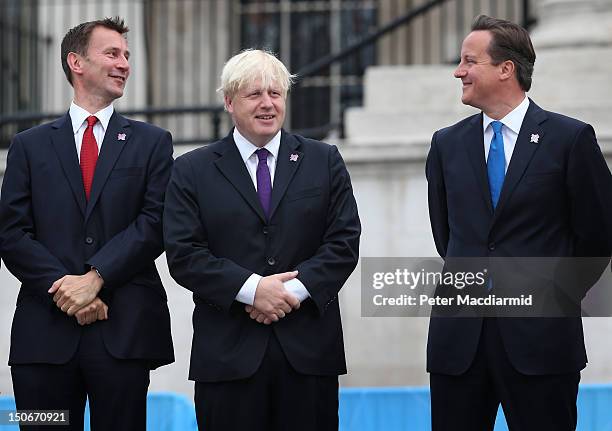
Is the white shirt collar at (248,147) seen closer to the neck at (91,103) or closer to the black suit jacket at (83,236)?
the black suit jacket at (83,236)

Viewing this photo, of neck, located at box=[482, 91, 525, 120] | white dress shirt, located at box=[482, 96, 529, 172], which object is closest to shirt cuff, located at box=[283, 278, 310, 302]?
white dress shirt, located at box=[482, 96, 529, 172]

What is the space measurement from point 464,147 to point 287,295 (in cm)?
99

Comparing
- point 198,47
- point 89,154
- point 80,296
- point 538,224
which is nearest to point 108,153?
point 89,154

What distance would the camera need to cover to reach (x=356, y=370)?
9062 millimetres

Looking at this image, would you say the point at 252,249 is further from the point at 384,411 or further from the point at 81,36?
the point at 384,411

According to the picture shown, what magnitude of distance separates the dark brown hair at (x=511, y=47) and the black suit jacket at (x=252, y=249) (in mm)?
833

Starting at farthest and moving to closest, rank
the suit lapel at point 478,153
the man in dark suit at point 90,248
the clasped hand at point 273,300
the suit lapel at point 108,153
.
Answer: the suit lapel at point 108,153
the man in dark suit at point 90,248
the suit lapel at point 478,153
the clasped hand at point 273,300

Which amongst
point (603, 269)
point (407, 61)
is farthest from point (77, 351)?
point (407, 61)

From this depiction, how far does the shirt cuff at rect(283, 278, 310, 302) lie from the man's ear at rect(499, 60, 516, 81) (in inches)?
47.3

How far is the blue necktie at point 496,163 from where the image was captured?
17.9 feet

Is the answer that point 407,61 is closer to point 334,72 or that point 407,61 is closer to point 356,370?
point 334,72

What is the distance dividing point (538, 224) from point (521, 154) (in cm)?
30

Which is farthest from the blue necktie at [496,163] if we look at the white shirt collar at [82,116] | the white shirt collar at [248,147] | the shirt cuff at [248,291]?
the white shirt collar at [82,116]

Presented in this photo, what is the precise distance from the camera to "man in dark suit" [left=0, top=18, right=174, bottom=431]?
558 centimetres
